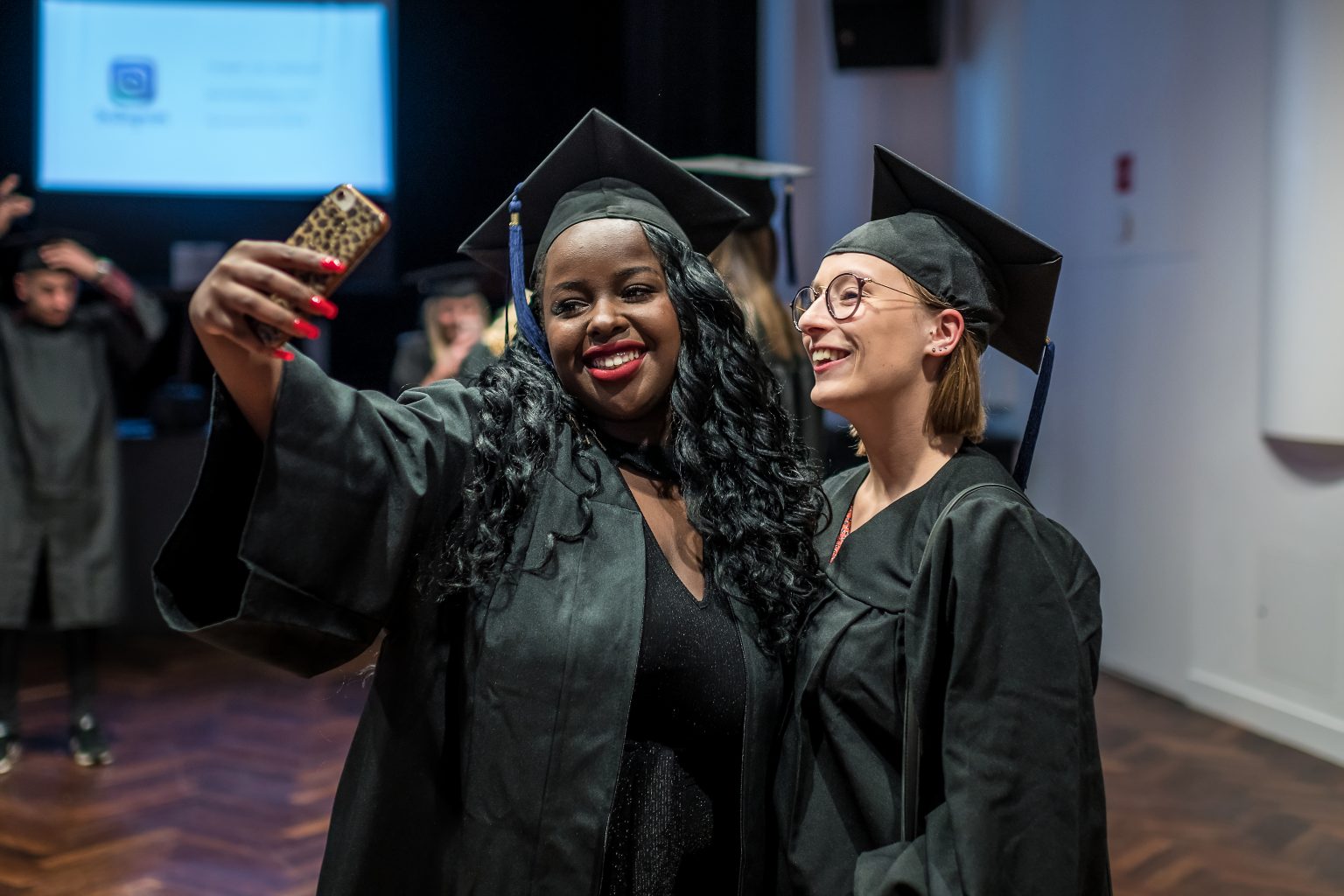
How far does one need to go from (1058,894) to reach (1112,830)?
2.68 meters

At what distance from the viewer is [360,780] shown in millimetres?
1503

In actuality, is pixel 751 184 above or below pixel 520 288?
above

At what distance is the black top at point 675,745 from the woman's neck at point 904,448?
343mm

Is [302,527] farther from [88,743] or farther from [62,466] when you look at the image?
[62,466]

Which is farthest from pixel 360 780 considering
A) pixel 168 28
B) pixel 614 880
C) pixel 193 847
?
pixel 168 28

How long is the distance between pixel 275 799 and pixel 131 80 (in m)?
4.53

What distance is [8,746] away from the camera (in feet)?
14.3

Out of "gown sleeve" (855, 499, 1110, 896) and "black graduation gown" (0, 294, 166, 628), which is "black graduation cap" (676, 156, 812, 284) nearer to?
"gown sleeve" (855, 499, 1110, 896)

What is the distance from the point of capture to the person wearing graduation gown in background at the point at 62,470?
449 centimetres

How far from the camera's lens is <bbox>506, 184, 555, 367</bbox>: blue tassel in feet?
5.47

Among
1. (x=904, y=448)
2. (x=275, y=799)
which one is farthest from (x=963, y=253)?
(x=275, y=799)

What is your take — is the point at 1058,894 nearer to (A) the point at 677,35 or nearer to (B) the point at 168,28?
(A) the point at 677,35

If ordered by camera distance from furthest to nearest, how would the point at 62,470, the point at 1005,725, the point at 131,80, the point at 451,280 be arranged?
the point at 131,80
the point at 451,280
the point at 62,470
the point at 1005,725

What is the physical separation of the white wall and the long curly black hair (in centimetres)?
343
